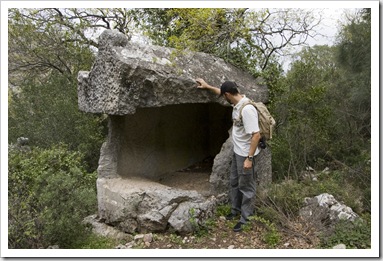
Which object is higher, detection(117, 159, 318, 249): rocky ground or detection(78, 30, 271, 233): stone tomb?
detection(78, 30, 271, 233): stone tomb

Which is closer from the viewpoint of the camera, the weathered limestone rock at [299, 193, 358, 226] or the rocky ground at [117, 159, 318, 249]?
the rocky ground at [117, 159, 318, 249]

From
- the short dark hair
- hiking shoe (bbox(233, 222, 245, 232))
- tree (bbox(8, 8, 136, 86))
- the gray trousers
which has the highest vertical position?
tree (bbox(8, 8, 136, 86))

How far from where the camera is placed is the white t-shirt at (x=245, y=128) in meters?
4.50

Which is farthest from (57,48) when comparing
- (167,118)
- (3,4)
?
(3,4)

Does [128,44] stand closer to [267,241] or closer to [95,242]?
[95,242]

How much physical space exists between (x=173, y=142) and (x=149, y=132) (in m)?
0.66

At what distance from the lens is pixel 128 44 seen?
510 centimetres

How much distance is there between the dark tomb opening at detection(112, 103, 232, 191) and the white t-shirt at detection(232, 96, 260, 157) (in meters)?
1.49

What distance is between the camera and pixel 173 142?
7035mm

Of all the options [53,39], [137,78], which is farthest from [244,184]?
[53,39]

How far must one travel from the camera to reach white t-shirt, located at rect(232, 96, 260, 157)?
14.8 ft

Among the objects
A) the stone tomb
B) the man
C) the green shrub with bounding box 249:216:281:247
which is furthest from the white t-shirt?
the green shrub with bounding box 249:216:281:247

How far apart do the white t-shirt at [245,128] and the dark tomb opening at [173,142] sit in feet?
4.88

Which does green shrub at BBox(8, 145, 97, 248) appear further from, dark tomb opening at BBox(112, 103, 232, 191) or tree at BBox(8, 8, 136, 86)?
tree at BBox(8, 8, 136, 86)
